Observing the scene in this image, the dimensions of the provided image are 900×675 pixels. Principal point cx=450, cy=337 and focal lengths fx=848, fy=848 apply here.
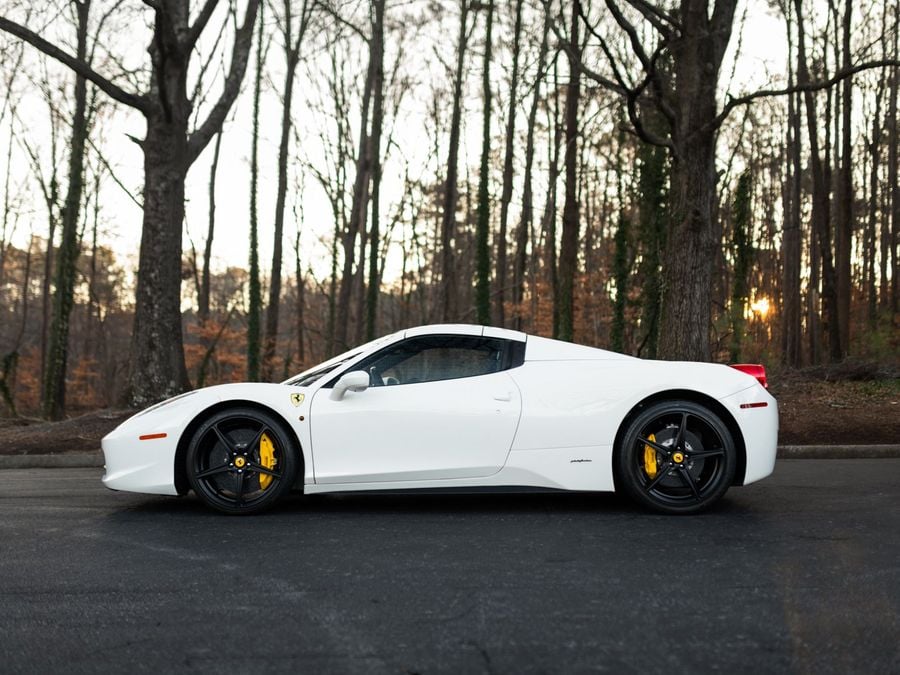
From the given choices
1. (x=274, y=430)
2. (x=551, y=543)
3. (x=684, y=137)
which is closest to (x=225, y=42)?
(x=684, y=137)

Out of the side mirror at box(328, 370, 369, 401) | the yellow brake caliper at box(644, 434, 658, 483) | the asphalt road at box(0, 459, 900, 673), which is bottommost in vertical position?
the asphalt road at box(0, 459, 900, 673)

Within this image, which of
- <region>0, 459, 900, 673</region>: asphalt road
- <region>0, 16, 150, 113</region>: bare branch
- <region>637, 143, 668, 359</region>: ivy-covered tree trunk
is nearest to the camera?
<region>0, 459, 900, 673</region>: asphalt road

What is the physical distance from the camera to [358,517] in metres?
5.46

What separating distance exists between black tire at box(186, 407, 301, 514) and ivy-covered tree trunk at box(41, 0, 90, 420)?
578 inches

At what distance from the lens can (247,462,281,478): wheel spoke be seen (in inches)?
213

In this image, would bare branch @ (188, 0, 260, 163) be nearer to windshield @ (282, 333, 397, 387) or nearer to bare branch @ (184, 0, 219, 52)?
bare branch @ (184, 0, 219, 52)

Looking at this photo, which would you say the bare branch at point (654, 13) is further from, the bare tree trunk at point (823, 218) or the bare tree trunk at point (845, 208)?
the bare tree trunk at point (845, 208)

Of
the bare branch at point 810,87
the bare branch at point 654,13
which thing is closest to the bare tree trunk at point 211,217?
the bare branch at point 654,13

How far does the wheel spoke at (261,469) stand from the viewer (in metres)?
5.40

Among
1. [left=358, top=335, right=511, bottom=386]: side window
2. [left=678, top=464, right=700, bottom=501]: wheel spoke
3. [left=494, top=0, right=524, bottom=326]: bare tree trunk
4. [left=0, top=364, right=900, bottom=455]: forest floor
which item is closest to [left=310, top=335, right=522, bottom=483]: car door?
[left=358, top=335, right=511, bottom=386]: side window

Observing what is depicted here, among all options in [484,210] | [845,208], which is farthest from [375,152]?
[845,208]

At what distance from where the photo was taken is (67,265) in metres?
19.9

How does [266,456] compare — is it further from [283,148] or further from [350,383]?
[283,148]

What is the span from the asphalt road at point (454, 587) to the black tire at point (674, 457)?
0.15 meters
